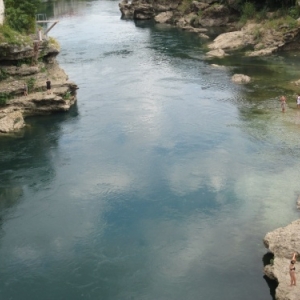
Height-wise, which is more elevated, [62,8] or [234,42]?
[62,8]

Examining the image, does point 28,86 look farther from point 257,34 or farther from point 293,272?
point 257,34

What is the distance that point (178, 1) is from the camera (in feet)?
312

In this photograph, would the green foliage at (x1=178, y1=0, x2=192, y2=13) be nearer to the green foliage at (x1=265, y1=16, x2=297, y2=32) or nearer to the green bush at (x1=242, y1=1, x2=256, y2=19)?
the green bush at (x1=242, y1=1, x2=256, y2=19)

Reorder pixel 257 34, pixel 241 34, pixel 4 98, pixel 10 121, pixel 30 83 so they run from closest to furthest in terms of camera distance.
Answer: pixel 10 121 → pixel 4 98 → pixel 30 83 → pixel 257 34 → pixel 241 34

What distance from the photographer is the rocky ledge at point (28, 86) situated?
4050 cm

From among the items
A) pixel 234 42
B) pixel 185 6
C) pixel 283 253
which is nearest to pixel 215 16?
pixel 185 6

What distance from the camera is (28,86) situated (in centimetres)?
4234

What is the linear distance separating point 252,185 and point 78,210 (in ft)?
36.3

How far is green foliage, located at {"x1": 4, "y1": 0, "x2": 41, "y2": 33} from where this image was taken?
143 ft

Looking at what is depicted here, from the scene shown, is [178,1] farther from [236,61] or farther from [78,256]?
[78,256]

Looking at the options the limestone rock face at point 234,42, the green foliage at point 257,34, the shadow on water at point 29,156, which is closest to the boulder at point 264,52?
the green foliage at point 257,34

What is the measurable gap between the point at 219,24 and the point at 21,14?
46963 mm

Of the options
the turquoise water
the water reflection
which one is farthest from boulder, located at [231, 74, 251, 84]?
the water reflection

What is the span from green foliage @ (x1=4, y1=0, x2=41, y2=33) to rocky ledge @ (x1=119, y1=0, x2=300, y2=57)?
2610cm
